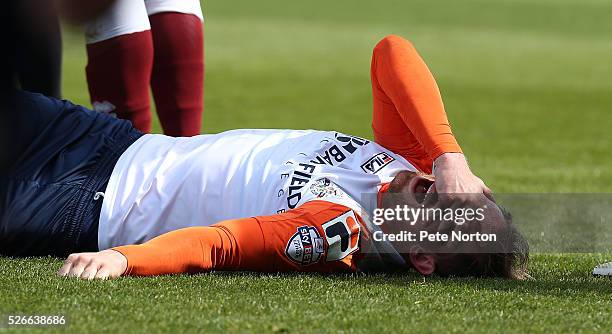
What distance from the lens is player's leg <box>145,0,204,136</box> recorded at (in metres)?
4.83

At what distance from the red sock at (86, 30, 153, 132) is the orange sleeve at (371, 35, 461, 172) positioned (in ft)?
3.77

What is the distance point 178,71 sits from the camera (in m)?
4.93

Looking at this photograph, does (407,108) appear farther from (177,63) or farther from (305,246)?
(177,63)

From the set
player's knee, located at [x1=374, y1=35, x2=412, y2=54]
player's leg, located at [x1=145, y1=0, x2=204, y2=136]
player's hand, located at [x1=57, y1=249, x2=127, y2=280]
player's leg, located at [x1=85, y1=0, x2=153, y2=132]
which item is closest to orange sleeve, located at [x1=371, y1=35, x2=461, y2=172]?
player's knee, located at [x1=374, y1=35, x2=412, y2=54]

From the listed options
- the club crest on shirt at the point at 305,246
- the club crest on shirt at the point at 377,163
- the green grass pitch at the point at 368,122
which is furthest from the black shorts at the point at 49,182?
the club crest on shirt at the point at 377,163

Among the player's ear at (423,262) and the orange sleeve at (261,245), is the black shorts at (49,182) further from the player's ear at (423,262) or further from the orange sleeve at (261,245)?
the player's ear at (423,262)

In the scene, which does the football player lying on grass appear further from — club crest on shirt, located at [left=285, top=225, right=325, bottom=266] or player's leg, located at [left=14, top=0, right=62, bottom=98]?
player's leg, located at [left=14, top=0, right=62, bottom=98]

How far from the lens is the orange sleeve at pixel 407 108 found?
345 cm

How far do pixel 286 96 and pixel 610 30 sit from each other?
41.0ft

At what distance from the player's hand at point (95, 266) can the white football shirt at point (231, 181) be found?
1.30 feet

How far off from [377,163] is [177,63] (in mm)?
1633

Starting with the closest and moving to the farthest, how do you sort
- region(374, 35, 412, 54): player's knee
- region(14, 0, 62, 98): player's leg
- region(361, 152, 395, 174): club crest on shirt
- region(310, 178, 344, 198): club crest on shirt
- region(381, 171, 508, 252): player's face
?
region(381, 171, 508, 252): player's face
region(310, 178, 344, 198): club crest on shirt
region(361, 152, 395, 174): club crest on shirt
region(374, 35, 412, 54): player's knee
region(14, 0, 62, 98): player's leg

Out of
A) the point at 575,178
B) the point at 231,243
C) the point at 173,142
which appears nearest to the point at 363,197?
the point at 231,243

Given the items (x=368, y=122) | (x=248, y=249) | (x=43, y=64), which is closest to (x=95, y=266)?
(x=248, y=249)
